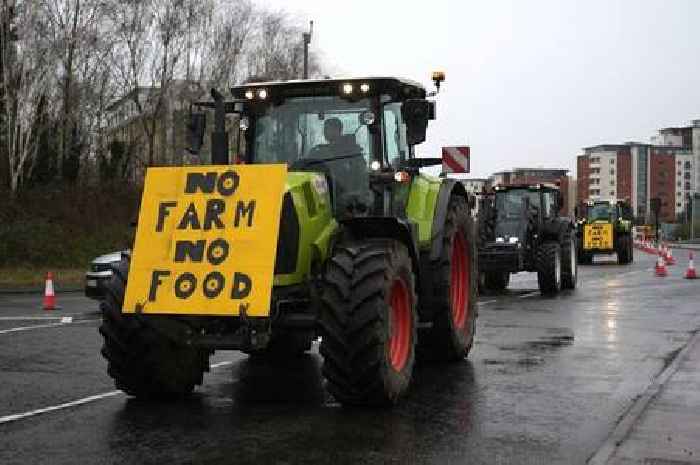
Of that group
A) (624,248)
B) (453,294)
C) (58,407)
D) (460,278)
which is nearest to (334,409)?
(58,407)

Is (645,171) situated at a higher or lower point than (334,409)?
higher

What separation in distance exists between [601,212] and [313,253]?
28634 mm

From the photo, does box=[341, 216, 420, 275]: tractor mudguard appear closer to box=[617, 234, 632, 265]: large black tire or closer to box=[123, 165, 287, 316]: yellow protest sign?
box=[123, 165, 287, 316]: yellow protest sign

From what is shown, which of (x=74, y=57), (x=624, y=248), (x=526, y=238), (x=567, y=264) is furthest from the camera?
(x=74, y=57)

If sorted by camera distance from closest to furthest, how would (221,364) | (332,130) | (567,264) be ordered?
(332,130) → (221,364) → (567,264)

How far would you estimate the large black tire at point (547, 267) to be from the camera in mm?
19484

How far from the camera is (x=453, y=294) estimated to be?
10.3 meters

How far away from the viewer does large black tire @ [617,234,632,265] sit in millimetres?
33969

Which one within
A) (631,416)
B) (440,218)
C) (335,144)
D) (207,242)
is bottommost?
(631,416)

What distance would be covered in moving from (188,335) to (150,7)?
36.0 m

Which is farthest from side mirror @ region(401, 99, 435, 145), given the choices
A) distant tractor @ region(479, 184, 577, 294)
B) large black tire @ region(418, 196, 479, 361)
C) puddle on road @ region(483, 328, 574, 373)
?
distant tractor @ region(479, 184, 577, 294)

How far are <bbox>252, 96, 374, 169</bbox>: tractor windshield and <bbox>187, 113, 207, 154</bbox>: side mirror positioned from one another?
59 cm

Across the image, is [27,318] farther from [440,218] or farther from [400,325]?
[400,325]

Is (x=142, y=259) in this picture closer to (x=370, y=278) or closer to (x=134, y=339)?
(x=134, y=339)
